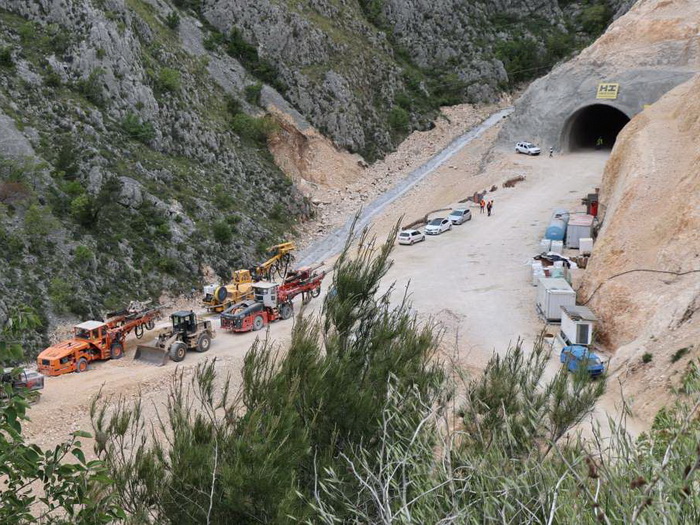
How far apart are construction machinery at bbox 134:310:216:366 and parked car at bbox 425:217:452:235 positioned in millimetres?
20017

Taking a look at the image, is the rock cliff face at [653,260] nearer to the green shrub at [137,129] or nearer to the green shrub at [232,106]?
the green shrub at [137,129]

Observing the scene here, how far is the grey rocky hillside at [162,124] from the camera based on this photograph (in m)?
37.2

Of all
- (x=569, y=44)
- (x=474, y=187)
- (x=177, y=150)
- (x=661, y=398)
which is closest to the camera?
(x=661, y=398)

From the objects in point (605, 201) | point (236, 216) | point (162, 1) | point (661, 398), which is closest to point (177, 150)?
point (236, 216)

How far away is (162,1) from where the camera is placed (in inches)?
2404

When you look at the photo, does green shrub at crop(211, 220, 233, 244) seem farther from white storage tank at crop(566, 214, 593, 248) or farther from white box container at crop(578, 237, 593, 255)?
white box container at crop(578, 237, 593, 255)

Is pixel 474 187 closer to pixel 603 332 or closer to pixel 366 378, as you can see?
pixel 603 332

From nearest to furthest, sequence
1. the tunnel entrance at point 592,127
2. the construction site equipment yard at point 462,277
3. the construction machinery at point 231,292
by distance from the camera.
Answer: the construction site equipment yard at point 462,277 < the construction machinery at point 231,292 < the tunnel entrance at point 592,127

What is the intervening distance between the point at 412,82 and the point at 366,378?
224ft

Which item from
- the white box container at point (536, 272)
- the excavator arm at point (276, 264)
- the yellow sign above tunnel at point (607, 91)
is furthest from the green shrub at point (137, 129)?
the yellow sign above tunnel at point (607, 91)

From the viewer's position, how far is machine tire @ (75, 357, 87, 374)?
94.6 ft

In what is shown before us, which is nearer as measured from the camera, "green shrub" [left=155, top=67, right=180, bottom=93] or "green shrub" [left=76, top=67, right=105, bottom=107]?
"green shrub" [left=76, top=67, right=105, bottom=107]

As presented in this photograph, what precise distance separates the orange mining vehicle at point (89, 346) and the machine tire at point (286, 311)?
643 cm

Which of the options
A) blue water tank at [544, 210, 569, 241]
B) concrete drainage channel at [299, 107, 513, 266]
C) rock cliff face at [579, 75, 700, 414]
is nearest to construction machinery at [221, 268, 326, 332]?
concrete drainage channel at [299, 107, 513, 266]
